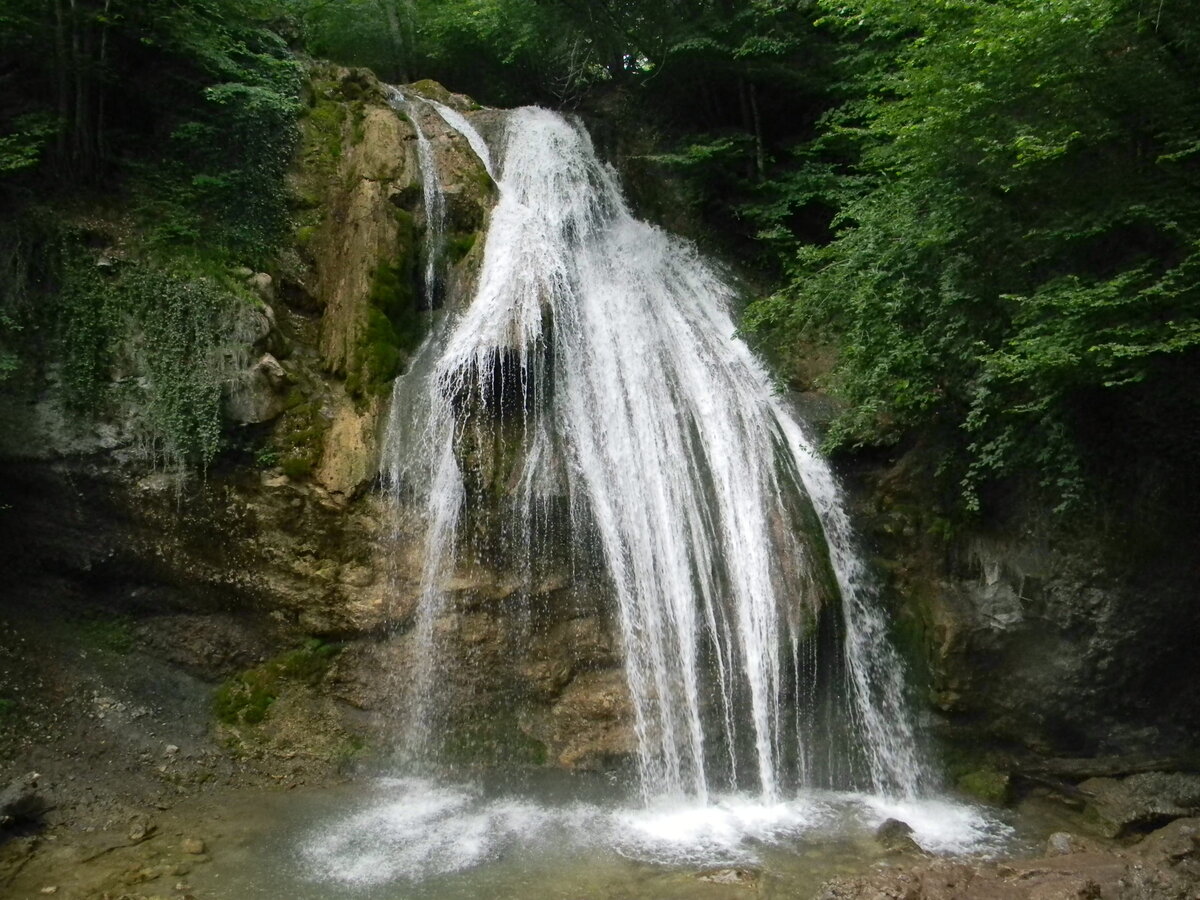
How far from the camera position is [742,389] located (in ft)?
30.6

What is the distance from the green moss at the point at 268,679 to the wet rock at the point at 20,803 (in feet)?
4.97

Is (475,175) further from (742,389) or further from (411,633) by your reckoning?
(411,633)

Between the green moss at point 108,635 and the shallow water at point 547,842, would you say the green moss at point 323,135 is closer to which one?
the green moss at point 108,635

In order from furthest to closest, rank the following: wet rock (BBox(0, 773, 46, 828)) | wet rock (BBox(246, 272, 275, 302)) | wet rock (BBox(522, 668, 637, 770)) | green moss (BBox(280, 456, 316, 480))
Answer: wet rock (BBox(246, 272, 275, 302)) < green moss (BBox(280, 456, 316, 480)) < wet rock (BBox(522, 668, 637, 770)) < wet rock (BBox(0, 773, 46, 828))

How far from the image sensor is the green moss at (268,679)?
7.44 metres

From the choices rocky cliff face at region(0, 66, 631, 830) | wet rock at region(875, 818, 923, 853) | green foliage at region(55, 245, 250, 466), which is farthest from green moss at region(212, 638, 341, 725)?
wet rock at region(875, 818, 923, 853)

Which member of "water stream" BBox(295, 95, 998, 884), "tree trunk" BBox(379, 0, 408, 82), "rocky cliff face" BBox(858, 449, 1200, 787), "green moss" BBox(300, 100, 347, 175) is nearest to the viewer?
"water stream" BBox(295, 95, 998, 884)

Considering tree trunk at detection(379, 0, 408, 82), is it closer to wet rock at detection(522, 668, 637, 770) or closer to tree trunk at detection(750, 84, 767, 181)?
tree trunk at detection(750, 84, 767, 181)

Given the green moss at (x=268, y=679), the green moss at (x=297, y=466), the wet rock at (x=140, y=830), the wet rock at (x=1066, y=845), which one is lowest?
the wet rock at (x=1066, y=845)

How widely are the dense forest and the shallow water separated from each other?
3.11 metres

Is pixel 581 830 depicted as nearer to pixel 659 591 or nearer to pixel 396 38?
pixel 659 591

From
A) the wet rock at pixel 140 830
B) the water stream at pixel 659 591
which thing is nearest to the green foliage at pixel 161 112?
the water stream at pixel 659 591

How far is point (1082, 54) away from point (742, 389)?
4452 mm

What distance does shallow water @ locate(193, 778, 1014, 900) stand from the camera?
218 inches
